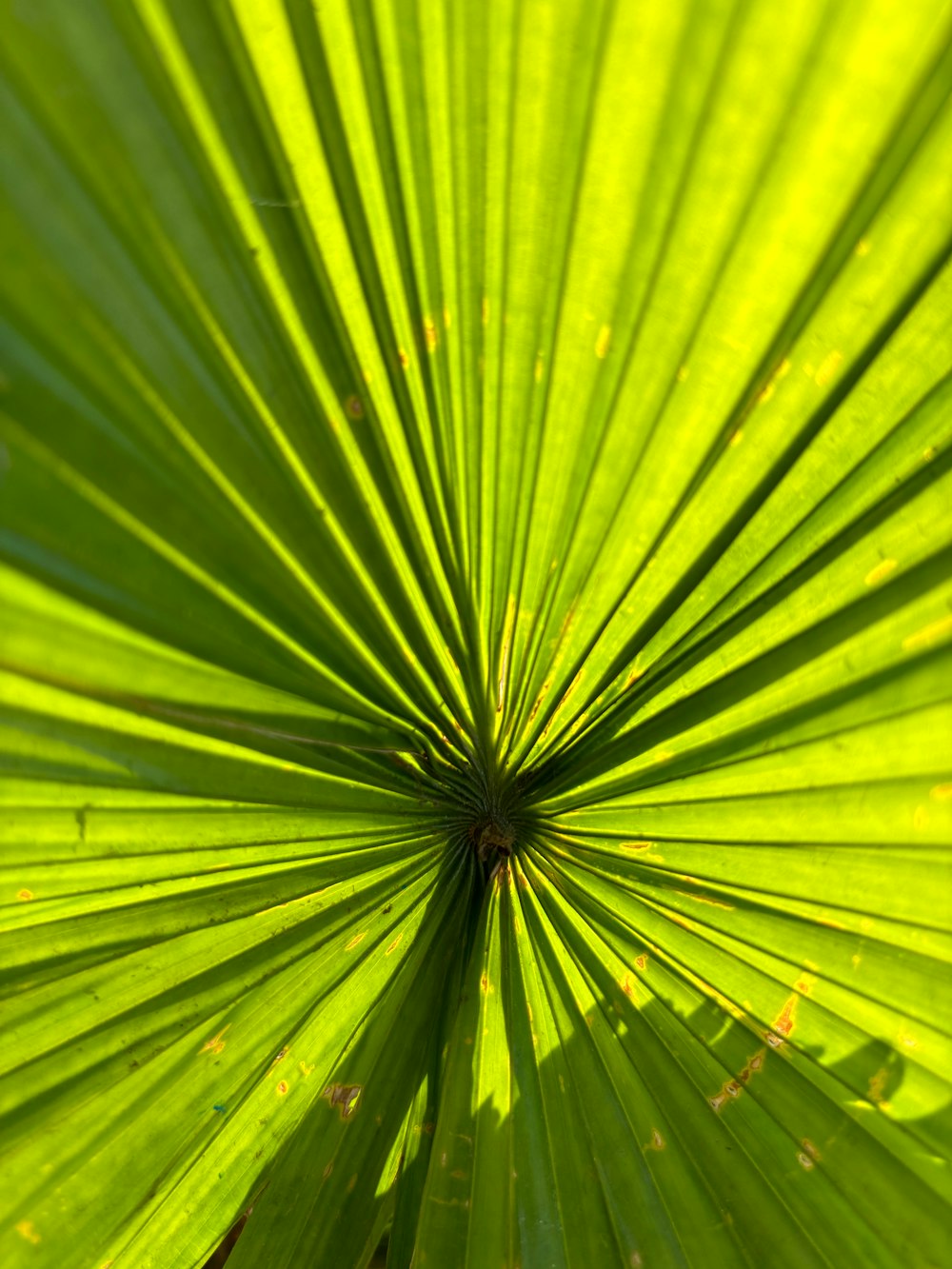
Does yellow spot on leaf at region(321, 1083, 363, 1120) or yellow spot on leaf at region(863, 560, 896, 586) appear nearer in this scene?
yellow spot on leaf at region(863, 560, 896, 586)

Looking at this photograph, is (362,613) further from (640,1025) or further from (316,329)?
(640,1025)

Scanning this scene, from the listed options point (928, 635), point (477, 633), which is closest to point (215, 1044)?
point (477, 633)

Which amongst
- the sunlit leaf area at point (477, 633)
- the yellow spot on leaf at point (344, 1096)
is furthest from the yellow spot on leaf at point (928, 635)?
the yellow spot on leaf at point (344, 1096)

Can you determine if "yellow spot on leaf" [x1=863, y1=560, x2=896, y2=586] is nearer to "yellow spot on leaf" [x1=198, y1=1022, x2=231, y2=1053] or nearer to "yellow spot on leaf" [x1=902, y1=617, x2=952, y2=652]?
"yellow spot on leaf" [x1=902, y1=617, x2=952, y2=652]

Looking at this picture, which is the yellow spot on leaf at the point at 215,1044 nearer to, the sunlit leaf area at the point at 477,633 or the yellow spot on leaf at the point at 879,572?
the sunlit leaf area at the point at 477,633

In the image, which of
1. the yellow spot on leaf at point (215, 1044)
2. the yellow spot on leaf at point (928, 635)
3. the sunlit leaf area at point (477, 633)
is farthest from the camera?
the yellow spot on leaf at point (215, 1044)

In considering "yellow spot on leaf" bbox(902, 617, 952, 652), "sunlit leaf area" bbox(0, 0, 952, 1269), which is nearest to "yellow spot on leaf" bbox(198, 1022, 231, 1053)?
"sunlit leaf area" bbox(0, 0, 952, 1269)
